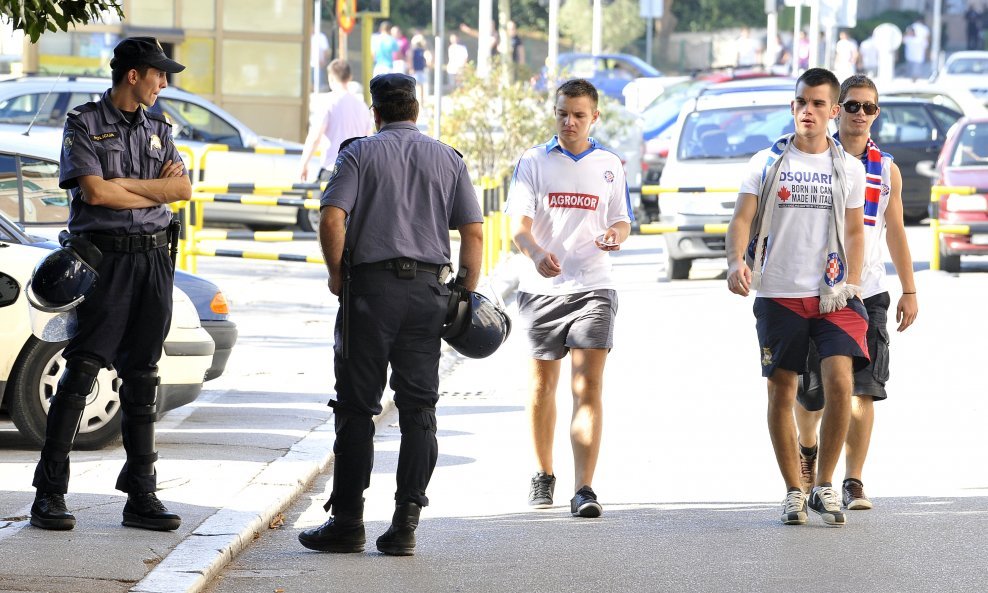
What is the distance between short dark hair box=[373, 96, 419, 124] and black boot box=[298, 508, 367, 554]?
1.47m

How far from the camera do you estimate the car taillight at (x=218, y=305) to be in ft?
31.6

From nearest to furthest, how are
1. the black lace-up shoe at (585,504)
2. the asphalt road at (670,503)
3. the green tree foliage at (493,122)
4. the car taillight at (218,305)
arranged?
1. the asphalt road at (670,503)
2. the black lace-up shoe at (585,504)
3. the car taillight at (218,305)
4. the green tree foliage at (493,122)

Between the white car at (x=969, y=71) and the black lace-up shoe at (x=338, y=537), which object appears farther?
the white car at (x=969, y=71)

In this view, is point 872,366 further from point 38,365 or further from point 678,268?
point 678,268

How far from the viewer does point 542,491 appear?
25.3ft

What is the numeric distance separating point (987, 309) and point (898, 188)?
8766 mm

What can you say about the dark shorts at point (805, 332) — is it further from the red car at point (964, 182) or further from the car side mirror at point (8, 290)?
the red car at point (964, 182)

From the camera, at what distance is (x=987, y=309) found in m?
16.0

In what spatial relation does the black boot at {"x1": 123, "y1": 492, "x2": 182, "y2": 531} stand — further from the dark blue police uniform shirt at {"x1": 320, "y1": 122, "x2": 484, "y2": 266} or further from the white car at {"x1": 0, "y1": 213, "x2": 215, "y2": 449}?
the white car at {"x1": 0, "y1": 213, "x2": 215, "y2": 449}

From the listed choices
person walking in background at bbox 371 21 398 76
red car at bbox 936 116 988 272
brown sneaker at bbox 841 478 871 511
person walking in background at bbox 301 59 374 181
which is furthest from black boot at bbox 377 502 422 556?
person walking in background at bbox 371 21 398 76

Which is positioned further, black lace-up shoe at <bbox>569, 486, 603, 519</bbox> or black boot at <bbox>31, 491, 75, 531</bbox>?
black lace-up shoe at <bbox>569, 486, 603, 519</bbox>

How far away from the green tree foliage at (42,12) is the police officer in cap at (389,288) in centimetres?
106

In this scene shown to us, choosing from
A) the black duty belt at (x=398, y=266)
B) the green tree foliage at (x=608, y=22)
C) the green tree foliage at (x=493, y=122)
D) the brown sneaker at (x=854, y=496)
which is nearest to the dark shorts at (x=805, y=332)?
the brown sneaker at (x=854, y=496)

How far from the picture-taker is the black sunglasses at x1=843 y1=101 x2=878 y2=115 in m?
7.47
